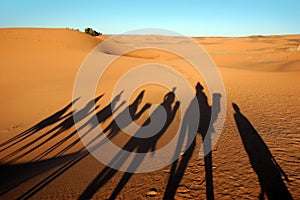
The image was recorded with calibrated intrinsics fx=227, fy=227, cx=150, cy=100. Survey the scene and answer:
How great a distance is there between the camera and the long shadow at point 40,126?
8195mm

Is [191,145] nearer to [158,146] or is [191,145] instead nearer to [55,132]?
[158,146]

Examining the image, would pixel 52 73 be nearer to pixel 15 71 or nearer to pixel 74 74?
pixel 74 74

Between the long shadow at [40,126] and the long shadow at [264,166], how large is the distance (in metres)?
7.50

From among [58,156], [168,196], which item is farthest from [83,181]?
[58,156]

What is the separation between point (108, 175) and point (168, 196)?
1565 millimetres

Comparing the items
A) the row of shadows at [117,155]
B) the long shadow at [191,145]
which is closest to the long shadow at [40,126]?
the row of shadows at [117,155]

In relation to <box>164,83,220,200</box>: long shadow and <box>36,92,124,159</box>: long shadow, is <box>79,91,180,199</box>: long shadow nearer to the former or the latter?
<box>164,83,220,200</box>: long shadow

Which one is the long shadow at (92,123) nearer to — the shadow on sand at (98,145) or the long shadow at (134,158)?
the shadow on sand at (98,145)

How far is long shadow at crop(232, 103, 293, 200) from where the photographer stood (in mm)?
3774

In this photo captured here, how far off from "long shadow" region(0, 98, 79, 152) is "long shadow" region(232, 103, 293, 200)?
750 cm

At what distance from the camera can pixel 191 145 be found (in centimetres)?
618

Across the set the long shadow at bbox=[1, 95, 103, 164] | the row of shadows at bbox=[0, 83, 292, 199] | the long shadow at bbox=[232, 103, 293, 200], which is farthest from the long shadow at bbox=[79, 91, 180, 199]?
the long shadow at bbox=[1, 95, 103, 164]

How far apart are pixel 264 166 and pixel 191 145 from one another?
1.98 meters

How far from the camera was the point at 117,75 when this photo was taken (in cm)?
1775
